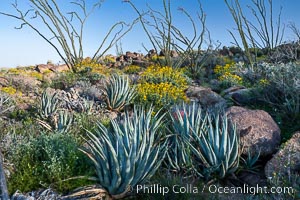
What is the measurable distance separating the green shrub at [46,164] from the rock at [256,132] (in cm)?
240

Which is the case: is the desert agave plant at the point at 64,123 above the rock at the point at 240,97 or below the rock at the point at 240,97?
below

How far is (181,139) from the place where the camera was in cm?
525

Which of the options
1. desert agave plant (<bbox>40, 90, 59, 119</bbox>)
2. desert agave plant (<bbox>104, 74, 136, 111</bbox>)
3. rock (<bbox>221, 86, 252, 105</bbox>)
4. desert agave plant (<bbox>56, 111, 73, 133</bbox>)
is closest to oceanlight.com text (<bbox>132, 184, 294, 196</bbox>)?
desert agave plant (<bbox>56, 111, 73, 133</bbox>)

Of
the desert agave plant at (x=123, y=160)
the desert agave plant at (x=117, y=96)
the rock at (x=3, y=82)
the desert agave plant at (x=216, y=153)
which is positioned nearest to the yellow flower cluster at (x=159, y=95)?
the desert agave plant at (x=117, y=96)

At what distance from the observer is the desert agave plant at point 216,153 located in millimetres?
4941

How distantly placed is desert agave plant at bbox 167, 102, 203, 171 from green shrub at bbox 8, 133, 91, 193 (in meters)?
1.19

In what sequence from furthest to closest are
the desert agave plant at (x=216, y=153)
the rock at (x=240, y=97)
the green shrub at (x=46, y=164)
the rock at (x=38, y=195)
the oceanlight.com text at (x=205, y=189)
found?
1. the rock at (x=240, y=97)
2. the desert agave plant at (x=216, y=153)
3. the green shrub at (x=46, y=164)
4. the rock at (x=38, y=195)
5. the oceanlight.com text at (x=205, y=189)

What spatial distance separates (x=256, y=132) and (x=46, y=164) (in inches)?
123

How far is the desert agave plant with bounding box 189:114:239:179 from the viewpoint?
4941 millimetres

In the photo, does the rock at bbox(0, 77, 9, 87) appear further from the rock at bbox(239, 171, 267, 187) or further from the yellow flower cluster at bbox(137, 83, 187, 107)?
the rock at bbox(239, 171, 267, 187)

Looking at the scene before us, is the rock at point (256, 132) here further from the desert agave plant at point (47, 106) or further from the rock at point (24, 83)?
the rock at point (24, 83)

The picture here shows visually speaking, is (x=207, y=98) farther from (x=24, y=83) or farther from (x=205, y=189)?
(x=24, y=83)

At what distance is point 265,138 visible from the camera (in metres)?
5.54

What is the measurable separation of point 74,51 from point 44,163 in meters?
14.6
